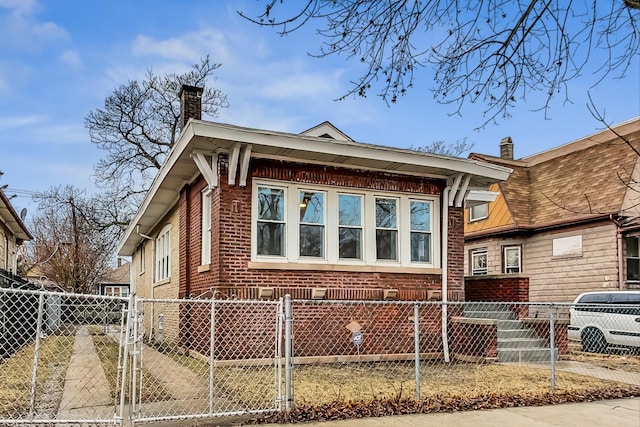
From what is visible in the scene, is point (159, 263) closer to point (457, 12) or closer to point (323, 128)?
point (323, 128)

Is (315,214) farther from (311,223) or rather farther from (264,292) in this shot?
(264,292)

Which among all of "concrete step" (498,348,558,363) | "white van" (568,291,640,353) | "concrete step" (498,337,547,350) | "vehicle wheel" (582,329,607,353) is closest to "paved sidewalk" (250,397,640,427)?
"concrete step" (498,348,558,363)

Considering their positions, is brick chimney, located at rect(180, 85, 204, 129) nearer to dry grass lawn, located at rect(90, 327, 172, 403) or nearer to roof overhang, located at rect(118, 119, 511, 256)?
roof overhang, located at rect(118, 119, 511, 256)

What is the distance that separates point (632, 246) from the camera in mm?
16125

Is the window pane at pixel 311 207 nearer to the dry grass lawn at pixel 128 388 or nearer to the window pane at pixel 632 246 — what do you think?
the dry grass lawn at pixel 128 388

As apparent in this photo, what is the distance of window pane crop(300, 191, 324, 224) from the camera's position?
10.5 m

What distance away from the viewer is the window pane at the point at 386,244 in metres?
11.1

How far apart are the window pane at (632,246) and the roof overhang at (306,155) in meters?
6.65

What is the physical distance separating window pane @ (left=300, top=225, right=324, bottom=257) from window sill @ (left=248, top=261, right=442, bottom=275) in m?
0.31

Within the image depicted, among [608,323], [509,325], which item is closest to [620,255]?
[608,323]

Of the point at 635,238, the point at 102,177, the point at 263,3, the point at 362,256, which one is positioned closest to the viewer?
the point at 263,3

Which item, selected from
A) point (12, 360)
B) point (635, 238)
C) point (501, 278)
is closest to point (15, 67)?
point (12, 360)

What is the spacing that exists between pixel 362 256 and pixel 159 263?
8.51 meters

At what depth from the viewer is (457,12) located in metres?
4.92
